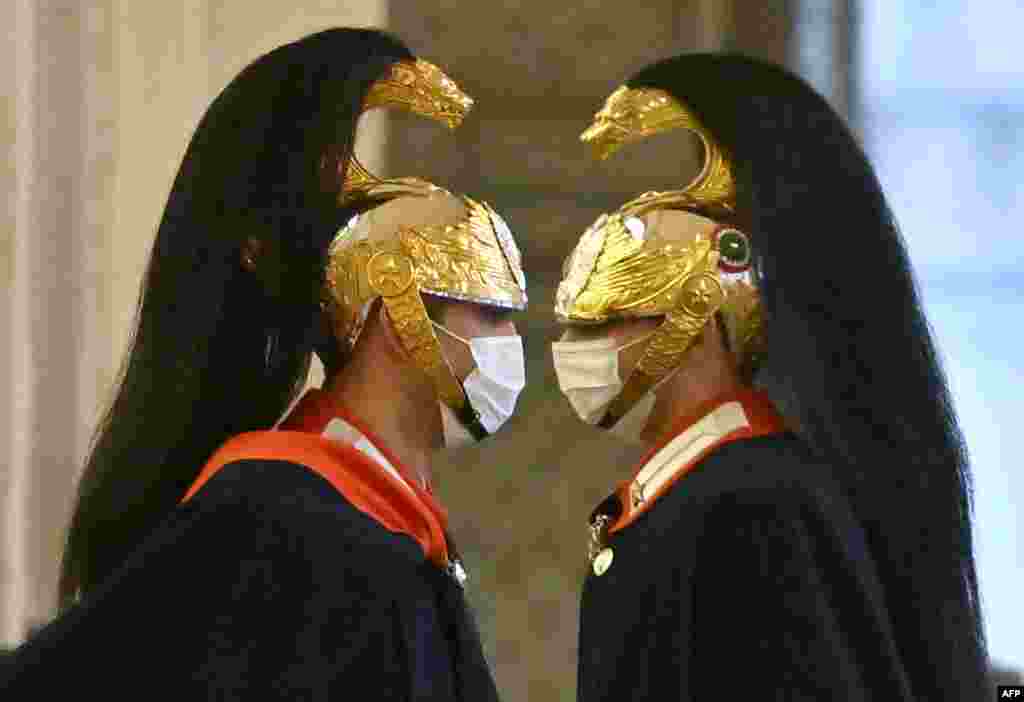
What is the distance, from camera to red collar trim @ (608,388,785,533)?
6.31 ft

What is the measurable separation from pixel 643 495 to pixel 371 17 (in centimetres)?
114

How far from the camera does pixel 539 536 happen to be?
3027 millimetres

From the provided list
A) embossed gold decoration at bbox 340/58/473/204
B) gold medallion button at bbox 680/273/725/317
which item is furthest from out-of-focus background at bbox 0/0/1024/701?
gold medallion button at bbox 680/273/725/317

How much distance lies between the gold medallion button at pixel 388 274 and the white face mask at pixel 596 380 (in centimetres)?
16

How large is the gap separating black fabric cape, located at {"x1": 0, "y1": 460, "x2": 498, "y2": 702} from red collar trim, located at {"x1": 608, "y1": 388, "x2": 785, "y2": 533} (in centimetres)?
21

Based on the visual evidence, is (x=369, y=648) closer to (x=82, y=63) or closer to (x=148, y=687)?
(x=148, y=687)

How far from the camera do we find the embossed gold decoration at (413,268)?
6.55 feet

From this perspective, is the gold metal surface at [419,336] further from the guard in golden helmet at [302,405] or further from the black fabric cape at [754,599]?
the black fabric cape at [754,599]

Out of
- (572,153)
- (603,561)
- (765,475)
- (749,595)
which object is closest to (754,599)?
(749,595)

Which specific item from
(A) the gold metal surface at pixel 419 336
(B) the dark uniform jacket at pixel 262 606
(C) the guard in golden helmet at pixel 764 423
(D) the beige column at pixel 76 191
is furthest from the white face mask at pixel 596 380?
(D) the beige column at pixel 76 191

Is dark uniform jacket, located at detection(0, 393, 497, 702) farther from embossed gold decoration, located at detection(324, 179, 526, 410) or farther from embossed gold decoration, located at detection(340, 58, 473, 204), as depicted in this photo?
embossed gold decoration, located at detection(340, 58, 473, 204)

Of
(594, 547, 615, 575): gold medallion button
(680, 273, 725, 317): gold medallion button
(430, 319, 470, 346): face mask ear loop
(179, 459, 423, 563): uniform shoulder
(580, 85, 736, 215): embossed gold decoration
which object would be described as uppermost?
(580, 85, 736, 215): embossed gold decoration

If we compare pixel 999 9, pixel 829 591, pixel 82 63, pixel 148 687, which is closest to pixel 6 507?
pixel 82 63

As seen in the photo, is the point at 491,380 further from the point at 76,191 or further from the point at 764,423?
the point at 76,191
